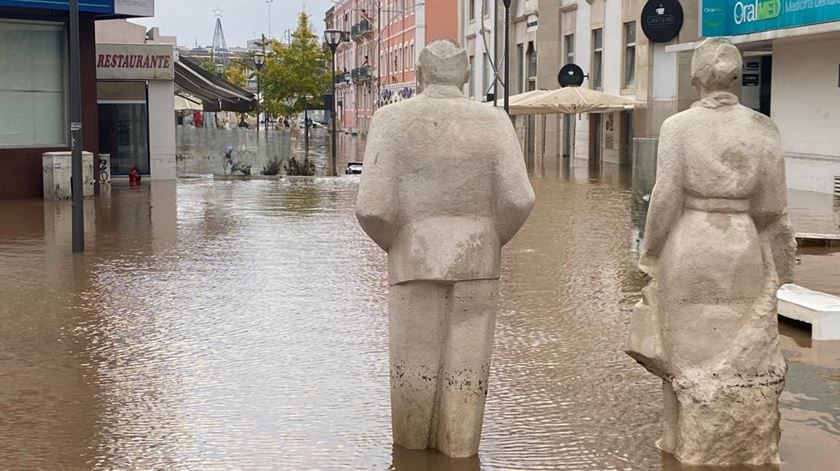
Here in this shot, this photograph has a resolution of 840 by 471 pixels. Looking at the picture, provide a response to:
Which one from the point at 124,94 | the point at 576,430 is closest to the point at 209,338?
the point at 576,430

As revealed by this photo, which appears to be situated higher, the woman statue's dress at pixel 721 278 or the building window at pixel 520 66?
the building window at pixel 520 66

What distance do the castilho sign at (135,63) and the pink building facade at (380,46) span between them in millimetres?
27557

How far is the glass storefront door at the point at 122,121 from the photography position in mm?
27547

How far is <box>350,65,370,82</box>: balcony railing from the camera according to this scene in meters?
85.5

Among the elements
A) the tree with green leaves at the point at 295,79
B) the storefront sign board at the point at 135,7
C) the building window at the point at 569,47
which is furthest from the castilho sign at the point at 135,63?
the tree with green leaves at the point at 295,79

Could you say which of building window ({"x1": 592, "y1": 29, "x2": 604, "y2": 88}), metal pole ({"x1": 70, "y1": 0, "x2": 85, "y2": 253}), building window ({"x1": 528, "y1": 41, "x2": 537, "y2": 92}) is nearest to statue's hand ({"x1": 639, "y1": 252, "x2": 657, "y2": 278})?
metal pole ({"x1": 70, "y1": 0, "x2": 85, "y2": 253})

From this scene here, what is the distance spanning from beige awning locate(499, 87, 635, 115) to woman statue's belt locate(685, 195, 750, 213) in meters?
26.5

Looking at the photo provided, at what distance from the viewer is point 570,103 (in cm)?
3175

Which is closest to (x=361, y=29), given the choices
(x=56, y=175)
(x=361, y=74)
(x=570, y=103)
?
(x=361, y=74)

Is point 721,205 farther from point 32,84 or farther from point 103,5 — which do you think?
point 32,84

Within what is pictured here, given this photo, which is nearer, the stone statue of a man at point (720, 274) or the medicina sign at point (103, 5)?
the stone statue of a man at point (720, 274)

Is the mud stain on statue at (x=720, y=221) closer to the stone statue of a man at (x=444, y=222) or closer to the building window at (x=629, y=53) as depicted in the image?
the stone statue of a man at (x=444, y=222)

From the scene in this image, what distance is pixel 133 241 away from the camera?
14.9 meters

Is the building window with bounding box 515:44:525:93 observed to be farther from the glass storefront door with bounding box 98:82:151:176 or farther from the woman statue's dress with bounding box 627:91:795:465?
the woman statue's dress with bounding box 627:91:795:465
